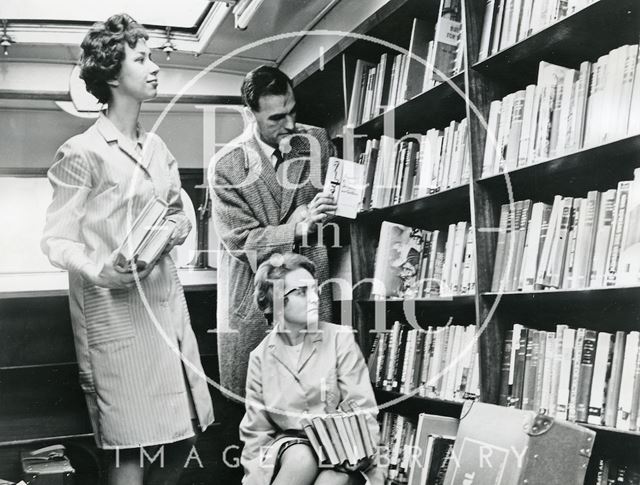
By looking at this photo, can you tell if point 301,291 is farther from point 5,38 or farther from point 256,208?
point 5,38

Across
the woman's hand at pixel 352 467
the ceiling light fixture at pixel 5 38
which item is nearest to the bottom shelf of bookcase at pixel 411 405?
the woman's hand at pixel 352 467

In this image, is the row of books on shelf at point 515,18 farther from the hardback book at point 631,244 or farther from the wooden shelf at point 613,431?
the wooden shelf at point 613,431

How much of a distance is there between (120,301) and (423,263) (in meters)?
1.24

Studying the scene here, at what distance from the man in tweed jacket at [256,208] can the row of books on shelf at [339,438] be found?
752 millimetres

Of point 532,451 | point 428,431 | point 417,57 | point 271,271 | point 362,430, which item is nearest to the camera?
point 532,451

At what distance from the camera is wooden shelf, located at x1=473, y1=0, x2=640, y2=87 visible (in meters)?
1.86

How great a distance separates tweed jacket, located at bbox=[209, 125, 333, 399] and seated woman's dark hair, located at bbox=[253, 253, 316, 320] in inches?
6.9

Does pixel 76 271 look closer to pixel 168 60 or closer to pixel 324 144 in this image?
pixel 324 144

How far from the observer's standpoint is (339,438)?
87.4 inches

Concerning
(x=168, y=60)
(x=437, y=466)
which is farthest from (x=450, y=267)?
(x=168, y=60)

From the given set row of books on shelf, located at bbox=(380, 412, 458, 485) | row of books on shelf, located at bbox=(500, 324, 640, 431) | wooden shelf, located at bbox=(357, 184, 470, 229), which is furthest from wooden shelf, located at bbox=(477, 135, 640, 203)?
row of books on shelf, located at bbox=(380, 412, 458, 485)

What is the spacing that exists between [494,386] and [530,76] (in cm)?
101

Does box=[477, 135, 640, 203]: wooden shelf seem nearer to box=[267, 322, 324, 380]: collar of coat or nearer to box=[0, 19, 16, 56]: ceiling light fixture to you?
box=[267, 322, 324, 380]: collar of coat

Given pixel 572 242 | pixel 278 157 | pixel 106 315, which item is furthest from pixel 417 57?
pixel 106 315
